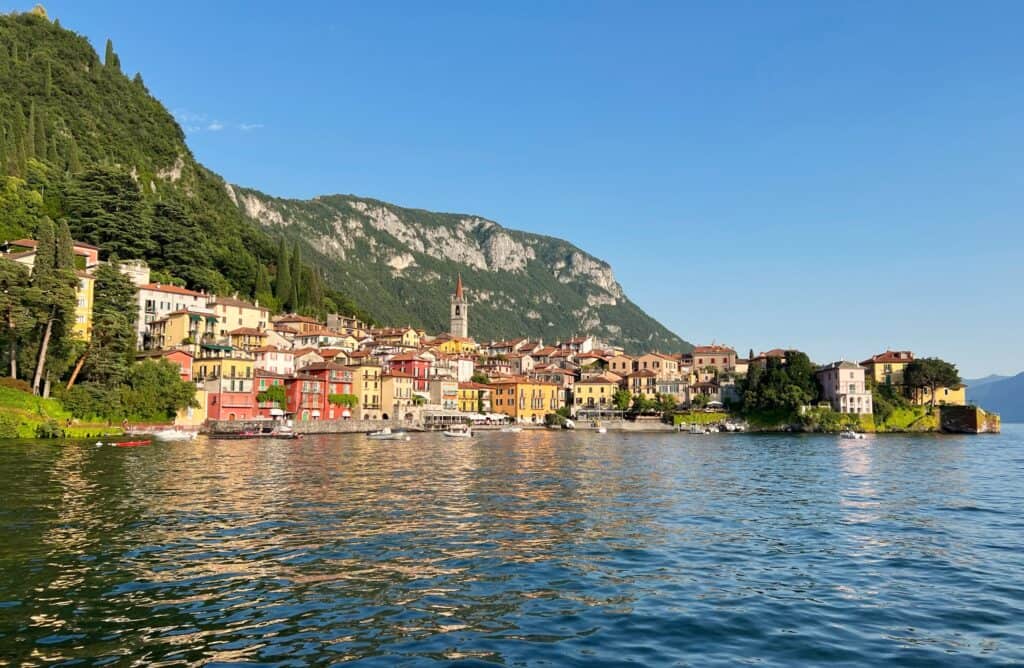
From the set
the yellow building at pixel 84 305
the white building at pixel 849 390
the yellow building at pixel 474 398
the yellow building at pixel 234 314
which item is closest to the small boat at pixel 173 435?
the yellow building at pixel 84 305

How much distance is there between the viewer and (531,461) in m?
49.5

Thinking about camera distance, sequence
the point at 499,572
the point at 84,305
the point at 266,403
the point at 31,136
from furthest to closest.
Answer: the point at 31,136, the point at 266,403, the point at 84,305, the point at 499,572

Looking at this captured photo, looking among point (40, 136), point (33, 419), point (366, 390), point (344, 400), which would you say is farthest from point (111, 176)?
point (33, 419)

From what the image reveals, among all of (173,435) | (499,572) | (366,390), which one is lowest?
(499,572)

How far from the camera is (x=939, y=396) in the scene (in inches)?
4643

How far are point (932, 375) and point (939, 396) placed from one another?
261 inches

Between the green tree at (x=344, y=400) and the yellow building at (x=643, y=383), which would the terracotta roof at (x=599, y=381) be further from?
the green tree at (x=344, y=400)

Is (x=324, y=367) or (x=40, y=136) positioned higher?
(x=40, y=136)

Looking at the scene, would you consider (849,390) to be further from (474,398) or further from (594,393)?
(474,398)

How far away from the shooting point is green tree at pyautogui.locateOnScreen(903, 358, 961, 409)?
113812 mm

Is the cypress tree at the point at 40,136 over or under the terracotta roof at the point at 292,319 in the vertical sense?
over

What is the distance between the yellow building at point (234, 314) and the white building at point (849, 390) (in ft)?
288

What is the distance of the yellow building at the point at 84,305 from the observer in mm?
70750

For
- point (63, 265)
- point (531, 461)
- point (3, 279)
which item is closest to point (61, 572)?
point (531, 461)
